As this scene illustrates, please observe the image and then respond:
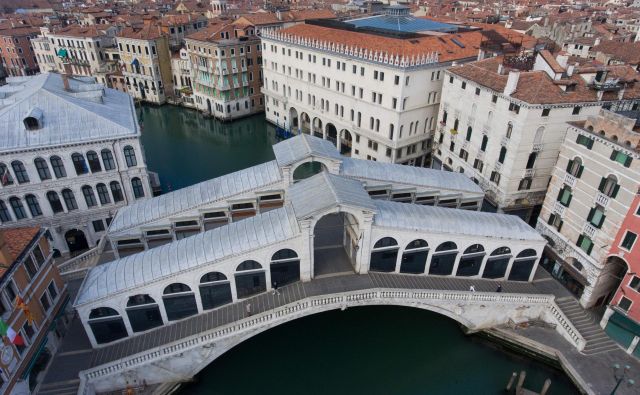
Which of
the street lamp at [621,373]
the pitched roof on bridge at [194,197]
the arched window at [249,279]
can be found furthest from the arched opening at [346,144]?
the street lamp at [621,373]

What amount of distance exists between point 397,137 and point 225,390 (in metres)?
38.1

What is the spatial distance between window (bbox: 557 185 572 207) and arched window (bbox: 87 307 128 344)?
3953 cm

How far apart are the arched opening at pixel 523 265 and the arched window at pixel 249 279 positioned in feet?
76.3

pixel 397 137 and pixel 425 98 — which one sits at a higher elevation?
pixel 425 98

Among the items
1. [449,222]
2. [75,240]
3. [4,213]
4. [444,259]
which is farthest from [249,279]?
[4,213]

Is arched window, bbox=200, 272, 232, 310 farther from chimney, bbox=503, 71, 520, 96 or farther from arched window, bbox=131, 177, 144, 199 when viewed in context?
chimney, bbox=503, 71, 520, 96

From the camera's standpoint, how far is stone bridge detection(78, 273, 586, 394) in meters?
30.7

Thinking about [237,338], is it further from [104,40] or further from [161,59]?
[104,40]

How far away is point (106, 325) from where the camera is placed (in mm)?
31312

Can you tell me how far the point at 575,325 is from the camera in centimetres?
3562

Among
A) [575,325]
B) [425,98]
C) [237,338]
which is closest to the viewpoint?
[237,338]

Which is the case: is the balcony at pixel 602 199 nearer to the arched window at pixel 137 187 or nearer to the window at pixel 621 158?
the window at pixel 621 158

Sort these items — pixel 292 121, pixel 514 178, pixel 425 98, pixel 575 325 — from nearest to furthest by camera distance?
pixel 575 325
pixel 514 178
pixel 425 98
pixel 292 121

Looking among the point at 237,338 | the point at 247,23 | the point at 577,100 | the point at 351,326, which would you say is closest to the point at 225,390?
the point at 237,338
